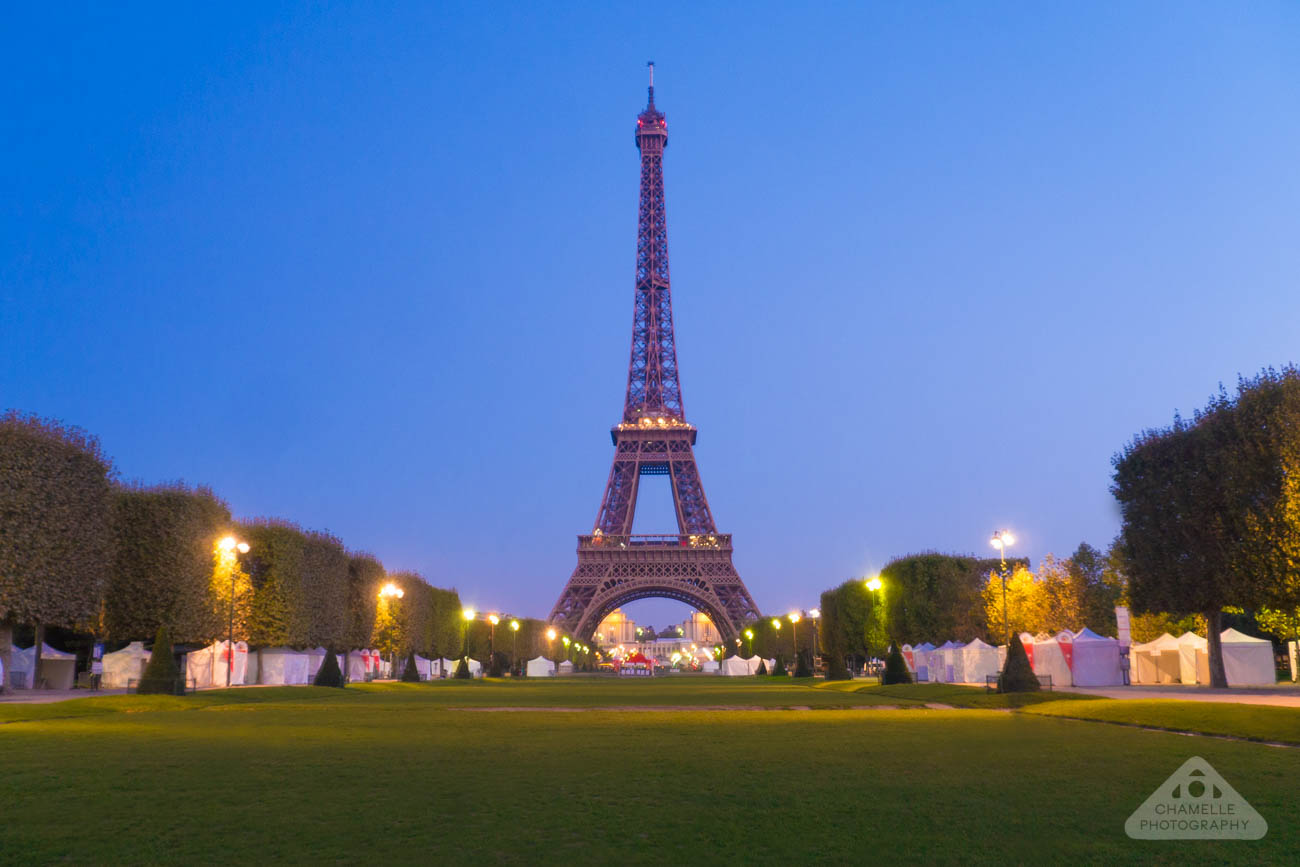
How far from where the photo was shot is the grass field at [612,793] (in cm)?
702

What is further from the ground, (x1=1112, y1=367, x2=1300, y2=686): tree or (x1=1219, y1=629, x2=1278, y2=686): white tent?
(x1=1112, y1=367, x2=1300, y2=686): tree

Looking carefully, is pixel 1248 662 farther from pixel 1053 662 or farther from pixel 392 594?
pixel 392 594

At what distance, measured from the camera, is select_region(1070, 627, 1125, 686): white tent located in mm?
40031

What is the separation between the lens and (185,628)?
41.2 metres

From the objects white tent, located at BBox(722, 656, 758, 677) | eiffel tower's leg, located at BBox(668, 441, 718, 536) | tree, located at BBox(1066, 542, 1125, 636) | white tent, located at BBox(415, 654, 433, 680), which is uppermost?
eiffel tower's leg, located at BBox(668, 441, 718, 536)

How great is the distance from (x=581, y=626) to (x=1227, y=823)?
7551cm

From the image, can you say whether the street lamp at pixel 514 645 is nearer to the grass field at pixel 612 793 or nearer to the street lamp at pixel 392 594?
the street lamp at pixel 392 594

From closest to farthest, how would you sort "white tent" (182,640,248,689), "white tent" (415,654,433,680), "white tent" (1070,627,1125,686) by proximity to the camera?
"white tent" (1070,627,1125,686), "white tent" (182,640,248,689), "white tent" (415,654,433,680)

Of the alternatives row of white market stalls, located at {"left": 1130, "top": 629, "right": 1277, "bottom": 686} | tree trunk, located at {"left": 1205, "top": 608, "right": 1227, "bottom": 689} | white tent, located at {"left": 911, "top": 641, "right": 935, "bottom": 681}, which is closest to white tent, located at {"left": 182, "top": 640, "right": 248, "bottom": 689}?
white tent, located at {"left": 911, "top": 641, "right": 935, "bottom": 681}

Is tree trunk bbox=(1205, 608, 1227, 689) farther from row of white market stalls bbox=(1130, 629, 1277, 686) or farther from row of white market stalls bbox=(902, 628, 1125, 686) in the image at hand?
row of white market stalls bbox=(902, 628, 1125, 686)

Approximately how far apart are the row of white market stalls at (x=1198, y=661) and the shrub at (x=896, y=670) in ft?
33.8

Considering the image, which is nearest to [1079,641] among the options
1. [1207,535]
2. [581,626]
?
[1207,535]

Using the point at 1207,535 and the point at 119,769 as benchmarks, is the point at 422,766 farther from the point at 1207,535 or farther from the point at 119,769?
the point at 1207,535

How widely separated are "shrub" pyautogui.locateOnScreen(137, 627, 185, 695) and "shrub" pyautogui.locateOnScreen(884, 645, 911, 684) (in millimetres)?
27382
